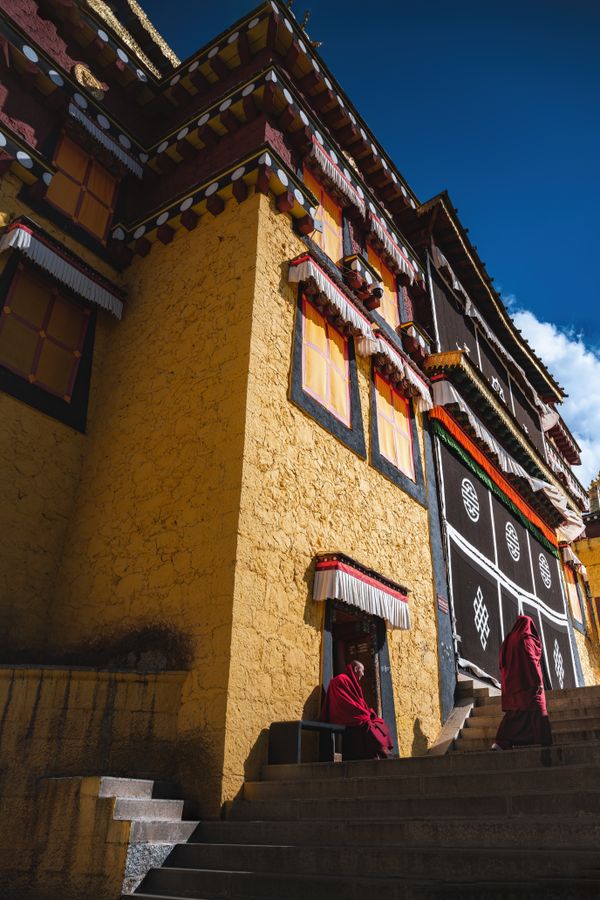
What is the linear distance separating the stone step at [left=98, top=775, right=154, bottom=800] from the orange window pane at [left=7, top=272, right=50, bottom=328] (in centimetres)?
474

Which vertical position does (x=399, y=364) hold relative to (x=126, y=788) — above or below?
above

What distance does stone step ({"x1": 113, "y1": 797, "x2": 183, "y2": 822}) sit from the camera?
12.6ft

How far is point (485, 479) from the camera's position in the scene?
37.8 ft

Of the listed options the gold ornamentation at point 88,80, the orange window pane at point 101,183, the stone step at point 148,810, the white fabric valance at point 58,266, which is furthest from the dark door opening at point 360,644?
the gold ornamentation at point 88,80

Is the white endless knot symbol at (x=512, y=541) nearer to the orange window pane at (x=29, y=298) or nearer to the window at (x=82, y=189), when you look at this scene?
the window at (x=82, y=189)

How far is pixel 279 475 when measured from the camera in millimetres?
6078

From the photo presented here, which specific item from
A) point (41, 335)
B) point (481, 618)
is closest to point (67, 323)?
point (41, 335)

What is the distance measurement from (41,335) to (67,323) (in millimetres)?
461

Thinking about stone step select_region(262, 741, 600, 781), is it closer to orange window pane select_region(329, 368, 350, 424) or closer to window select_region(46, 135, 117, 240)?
orange window pane select_region(329, 368, 350, 424)

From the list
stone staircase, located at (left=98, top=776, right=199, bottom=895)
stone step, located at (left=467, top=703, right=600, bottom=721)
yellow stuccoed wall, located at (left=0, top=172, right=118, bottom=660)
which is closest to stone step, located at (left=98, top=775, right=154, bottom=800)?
stone staircase, located at (left=98, top=776, right=199, bottom=895)

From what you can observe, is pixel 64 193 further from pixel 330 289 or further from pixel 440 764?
pixel 440 764

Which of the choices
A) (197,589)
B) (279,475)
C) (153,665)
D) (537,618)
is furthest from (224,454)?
(537,618)

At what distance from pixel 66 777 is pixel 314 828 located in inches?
62.0

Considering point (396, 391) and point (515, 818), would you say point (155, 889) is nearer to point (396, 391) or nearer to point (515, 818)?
point (515, 818)
